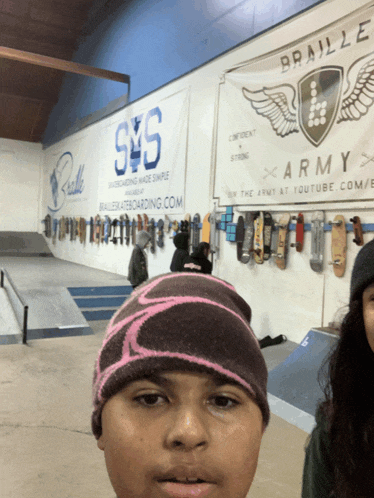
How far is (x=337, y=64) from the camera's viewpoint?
387cm

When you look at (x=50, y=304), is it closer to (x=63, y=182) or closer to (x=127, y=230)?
(x=127, y=230)

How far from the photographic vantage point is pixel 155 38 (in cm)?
713

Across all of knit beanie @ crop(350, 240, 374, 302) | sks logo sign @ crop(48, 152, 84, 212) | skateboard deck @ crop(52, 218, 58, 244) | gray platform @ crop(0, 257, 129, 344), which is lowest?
gray platform @ crop(0, 257, 129, 344)

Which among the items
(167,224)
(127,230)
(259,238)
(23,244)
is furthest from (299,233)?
(23,244)

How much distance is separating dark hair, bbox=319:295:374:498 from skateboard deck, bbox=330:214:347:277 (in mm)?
3000

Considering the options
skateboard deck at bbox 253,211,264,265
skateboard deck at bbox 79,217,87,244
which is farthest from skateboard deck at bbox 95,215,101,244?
skateboard deck at bbox 253,211,264,265

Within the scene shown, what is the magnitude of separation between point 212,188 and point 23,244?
884 cm

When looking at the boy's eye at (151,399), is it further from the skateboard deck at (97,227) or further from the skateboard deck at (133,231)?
the skateboard deck at (97,227)

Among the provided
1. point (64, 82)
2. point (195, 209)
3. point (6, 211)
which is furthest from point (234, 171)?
point (6, 211)

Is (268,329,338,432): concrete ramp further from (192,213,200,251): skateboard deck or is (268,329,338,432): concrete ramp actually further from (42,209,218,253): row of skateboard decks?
(192,213,200,251): skateboard deck

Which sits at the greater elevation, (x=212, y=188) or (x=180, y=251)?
(x=212, y=188)

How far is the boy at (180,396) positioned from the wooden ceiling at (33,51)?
10.7 m

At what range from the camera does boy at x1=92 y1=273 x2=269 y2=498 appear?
52cm

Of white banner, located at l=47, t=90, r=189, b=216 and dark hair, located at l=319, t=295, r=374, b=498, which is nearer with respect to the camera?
dark hair, located at l=319, t=295, r=374, b=498
